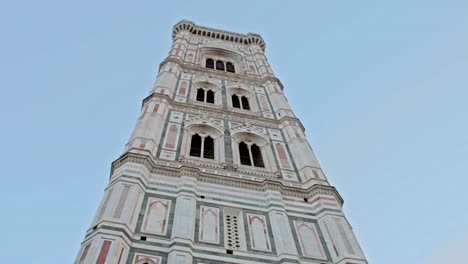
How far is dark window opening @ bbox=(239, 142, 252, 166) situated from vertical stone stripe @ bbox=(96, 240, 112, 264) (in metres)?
5.65

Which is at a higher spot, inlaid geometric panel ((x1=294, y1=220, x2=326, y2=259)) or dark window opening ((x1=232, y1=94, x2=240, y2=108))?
dark window opening ((x1=232, y1=94, x2=240, y2=108))

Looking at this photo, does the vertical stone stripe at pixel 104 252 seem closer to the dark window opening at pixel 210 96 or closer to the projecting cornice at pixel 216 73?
the dark window opening at pixel 210 96

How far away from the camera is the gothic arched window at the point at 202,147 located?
13549 millimetres

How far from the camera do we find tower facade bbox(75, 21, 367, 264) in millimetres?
9156

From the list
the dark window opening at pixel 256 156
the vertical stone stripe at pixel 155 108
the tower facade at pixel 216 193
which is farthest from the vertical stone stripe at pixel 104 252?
the vertical stone stripe at pixel 155 108

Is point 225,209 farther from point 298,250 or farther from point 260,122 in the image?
point 260,122

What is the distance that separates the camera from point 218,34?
96.4ft

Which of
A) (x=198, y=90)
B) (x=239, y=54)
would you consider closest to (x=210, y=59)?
(x=239, y=54)

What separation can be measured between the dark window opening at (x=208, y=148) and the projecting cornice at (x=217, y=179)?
4.79 ft

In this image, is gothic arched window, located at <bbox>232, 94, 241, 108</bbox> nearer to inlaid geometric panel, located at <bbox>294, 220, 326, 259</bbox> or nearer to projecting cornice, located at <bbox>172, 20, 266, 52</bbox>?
inlaid geometric panel, located at <bbox>294, 220, 326, 259</bbox>

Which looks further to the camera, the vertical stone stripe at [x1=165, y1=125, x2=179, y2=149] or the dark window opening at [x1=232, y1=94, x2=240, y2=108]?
the dark window opening at [x1=232, y1=94, x2=240, y2=108]

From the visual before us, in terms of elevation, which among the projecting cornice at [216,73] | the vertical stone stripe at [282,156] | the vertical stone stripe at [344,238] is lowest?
the vertical stone stripe at [344,238]

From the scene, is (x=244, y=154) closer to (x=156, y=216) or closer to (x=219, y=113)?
(x=219, y=113)

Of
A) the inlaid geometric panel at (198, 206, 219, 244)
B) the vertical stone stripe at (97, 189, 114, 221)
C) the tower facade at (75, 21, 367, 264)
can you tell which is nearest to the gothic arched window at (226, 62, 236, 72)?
the tower facade at (75, 21, 367, 264)
